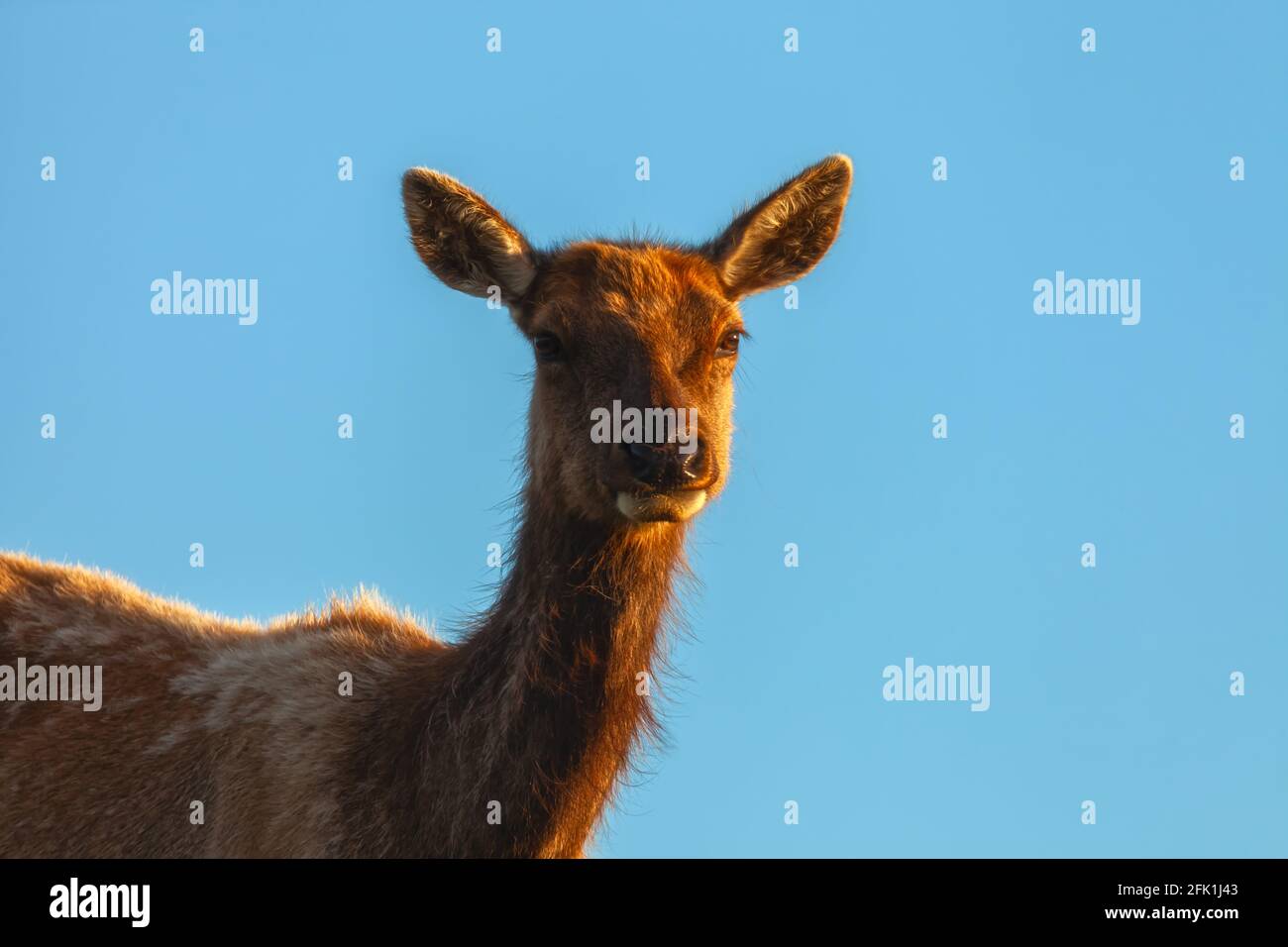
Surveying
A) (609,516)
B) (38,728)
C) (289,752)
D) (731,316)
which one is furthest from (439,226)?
(38,728)

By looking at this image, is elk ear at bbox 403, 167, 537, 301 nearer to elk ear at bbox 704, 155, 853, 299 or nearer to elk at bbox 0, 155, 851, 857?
elk at bbox 0, 155, 851, 857

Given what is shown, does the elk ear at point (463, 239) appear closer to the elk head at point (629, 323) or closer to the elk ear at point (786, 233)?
the elk head at point (629, 323)

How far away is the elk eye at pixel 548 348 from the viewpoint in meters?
10.2

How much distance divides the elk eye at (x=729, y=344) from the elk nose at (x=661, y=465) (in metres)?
1.44

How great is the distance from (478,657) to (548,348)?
2.11m

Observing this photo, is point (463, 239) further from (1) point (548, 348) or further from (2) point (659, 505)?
(2) point (659, 505)

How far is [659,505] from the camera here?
9.23m

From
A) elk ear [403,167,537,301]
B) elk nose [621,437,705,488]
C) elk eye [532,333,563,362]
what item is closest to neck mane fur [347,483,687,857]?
elk nose [621,437,705,488]

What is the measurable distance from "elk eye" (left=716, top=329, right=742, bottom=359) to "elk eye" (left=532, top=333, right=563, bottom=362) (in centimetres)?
110

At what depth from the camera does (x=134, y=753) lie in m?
10.9

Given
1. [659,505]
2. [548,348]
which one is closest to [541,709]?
[659,505]

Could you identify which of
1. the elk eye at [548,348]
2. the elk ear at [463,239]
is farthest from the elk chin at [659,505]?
the elk ear at [463,239]

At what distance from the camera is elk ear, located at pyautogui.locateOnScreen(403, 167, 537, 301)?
11.1 metres
